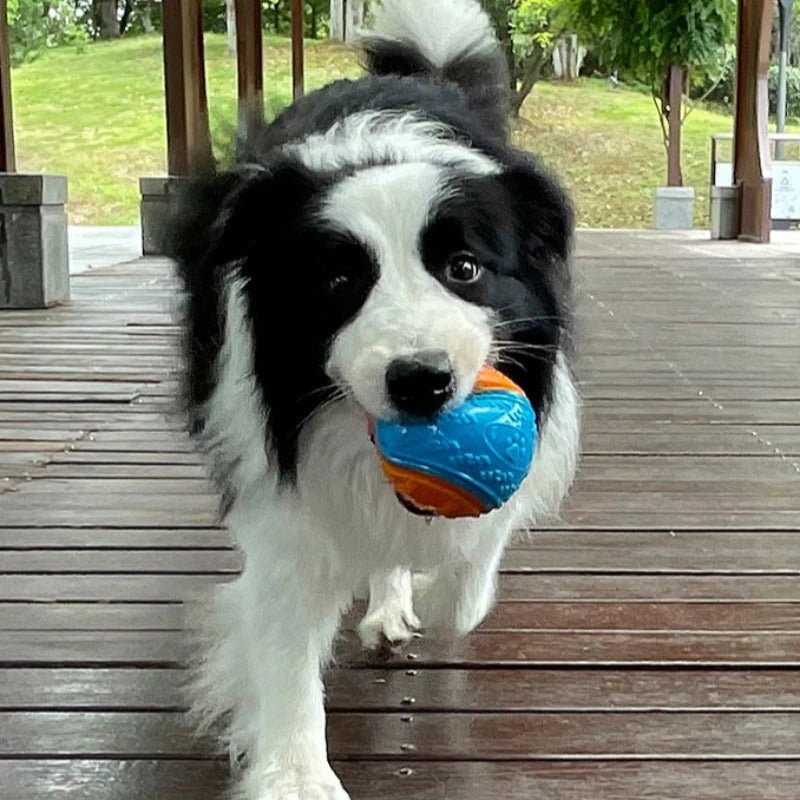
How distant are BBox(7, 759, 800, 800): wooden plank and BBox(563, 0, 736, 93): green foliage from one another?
1213cm

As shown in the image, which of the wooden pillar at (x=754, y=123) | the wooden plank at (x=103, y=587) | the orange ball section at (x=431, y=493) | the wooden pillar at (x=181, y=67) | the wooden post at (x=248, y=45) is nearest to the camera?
the orange ball section at (x=431, y=493)

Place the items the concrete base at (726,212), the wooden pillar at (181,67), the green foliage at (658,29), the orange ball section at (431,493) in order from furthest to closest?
the green foliage at (658,29) < the concrete base at (726,212) < the wooden pillar at (181,67) < the orange ball section at (431,493)

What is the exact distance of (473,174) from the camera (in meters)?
1.63

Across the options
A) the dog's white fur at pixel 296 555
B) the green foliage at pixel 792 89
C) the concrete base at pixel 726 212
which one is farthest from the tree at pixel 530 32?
the dog's white fur at pixel 296 555

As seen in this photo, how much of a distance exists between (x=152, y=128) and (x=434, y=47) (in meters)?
17.3

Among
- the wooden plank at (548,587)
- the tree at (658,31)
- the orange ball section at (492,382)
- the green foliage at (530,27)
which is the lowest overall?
the wooden plank at (548,587)

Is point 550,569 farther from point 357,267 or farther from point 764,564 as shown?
point 357,267

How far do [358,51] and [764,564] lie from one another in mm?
1373

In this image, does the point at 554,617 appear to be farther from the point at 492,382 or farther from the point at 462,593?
the point at 492,382

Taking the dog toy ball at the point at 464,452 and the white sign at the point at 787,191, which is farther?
the white sign at the point at 787,191

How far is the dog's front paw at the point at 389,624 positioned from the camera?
210 centimetres

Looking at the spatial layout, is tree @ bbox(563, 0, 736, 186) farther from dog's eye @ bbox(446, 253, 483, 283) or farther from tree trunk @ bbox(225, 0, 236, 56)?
dog's eye @ bbox(446, 253, 483, 283)

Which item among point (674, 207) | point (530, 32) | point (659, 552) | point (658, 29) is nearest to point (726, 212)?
point (674, 207)

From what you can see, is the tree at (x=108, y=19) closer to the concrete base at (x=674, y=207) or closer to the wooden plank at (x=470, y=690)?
the concrete base at (x=674, y=207)
